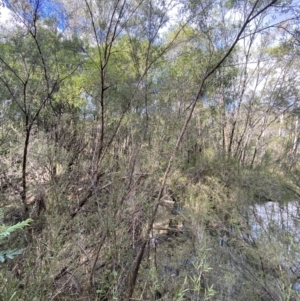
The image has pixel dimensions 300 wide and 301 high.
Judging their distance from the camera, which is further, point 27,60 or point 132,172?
point 27,60

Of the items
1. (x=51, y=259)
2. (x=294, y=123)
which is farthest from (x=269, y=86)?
(x=51, y=259)

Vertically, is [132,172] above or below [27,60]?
below

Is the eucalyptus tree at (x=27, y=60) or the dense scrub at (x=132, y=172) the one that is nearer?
the dense scrub at (x=132, y=172)

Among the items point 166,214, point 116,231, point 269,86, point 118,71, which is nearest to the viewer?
point 116,231

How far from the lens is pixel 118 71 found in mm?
6969

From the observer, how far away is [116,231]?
2.52 metres

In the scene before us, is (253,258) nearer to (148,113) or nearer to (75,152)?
(75,152)

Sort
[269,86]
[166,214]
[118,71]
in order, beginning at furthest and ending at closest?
1. [269,86]
2. [118,71]
3. [166,214]

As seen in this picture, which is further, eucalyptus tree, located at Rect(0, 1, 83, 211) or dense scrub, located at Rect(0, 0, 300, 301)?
eucalyptus tree, located at Rect(0, 1, 83, 211)

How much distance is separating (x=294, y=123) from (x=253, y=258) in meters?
5.29

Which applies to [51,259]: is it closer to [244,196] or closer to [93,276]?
[93,276]

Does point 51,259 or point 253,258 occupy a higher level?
point 51,259

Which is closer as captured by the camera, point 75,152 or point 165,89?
point 75,152

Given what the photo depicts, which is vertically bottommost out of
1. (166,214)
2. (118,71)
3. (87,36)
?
(166,214)
